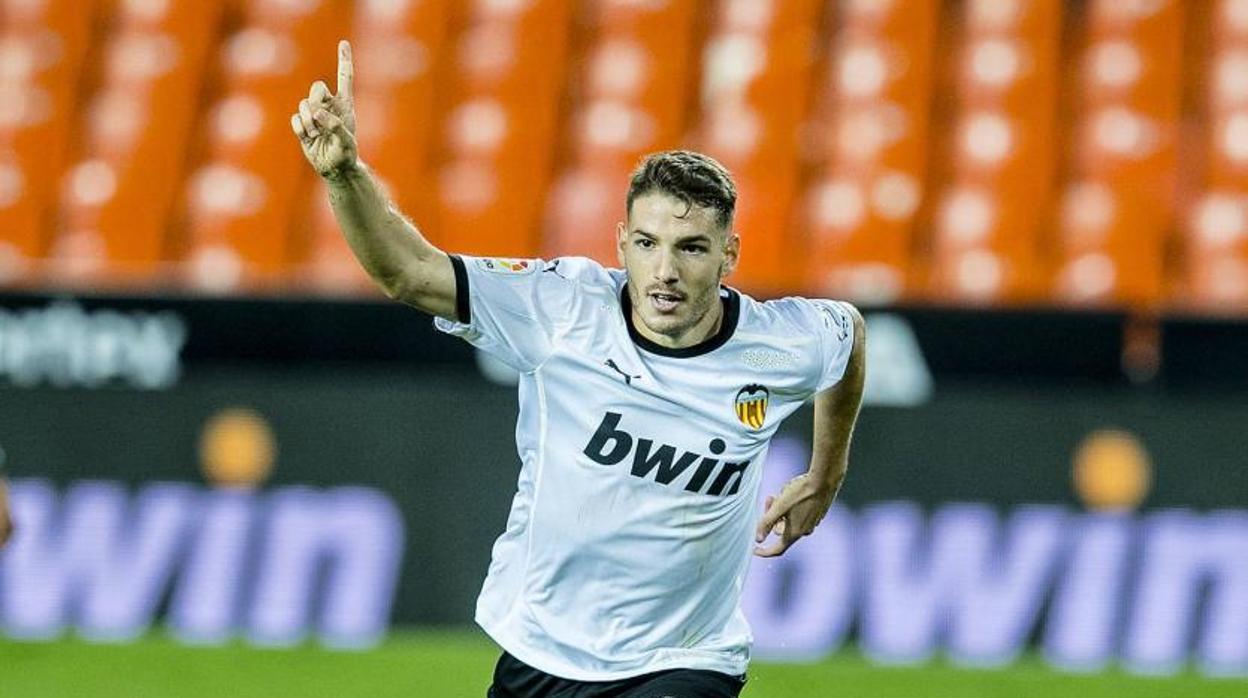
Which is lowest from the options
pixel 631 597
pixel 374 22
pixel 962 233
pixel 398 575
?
pixel 398 575

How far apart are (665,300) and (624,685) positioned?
0.89 m

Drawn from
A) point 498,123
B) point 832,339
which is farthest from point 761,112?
point 832,339

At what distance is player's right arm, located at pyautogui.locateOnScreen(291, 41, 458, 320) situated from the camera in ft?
14.7

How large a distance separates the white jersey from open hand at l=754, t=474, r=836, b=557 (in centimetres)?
38

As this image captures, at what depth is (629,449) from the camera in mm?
4996

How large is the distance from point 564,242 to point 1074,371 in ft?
10.00

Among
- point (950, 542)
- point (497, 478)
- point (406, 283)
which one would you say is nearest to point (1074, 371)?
point (950, 542)

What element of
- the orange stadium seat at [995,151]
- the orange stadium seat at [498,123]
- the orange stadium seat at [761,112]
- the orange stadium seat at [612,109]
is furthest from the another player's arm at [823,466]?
the orange stadium seat at [498,123]

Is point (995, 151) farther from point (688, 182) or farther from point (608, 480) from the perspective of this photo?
point (608, 480)

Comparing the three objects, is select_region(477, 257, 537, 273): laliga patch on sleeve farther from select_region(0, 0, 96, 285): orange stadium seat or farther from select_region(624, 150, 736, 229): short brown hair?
select_region(0, 0, 96, 285): orange stadium seat

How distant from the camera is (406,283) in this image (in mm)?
4715

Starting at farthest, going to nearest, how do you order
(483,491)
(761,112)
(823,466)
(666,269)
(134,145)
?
(134,145)
(761,112)
(483,491)
(823,466)
(666,269)

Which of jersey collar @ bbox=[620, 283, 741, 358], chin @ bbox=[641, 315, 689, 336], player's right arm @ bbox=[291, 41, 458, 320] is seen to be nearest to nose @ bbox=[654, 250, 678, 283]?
chin @ bbox=[641, 315, 689, 336]

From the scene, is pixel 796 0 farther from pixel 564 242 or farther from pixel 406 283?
pixel 406 283
